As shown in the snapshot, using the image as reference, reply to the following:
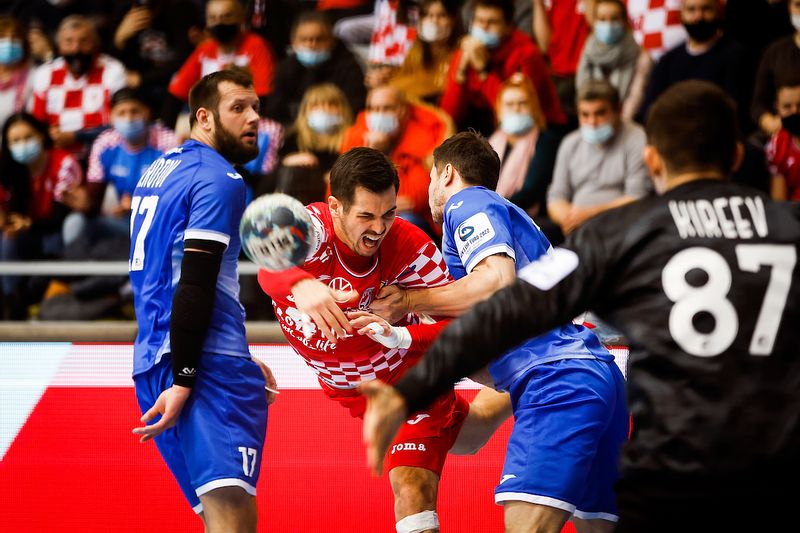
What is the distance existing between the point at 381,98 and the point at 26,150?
310 cm

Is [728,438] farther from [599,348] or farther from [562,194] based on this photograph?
[562,194]

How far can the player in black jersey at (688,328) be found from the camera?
2525 mm

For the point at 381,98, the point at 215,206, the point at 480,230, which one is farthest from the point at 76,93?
the point at 480,230

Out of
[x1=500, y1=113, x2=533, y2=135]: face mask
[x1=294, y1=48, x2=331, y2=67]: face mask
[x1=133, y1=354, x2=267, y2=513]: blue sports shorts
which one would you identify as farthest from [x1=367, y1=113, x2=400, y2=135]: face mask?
[x1=133, y1=354, x2=267, y2=513]: blue sports shorts

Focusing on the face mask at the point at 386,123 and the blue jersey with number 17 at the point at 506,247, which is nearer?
the blue jersey with number 17 at the point at 506,247

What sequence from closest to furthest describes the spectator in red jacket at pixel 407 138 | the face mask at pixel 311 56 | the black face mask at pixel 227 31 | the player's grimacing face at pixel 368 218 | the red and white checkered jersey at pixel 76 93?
1. the player's grimacing face at pixel 368 218
2. the spectator in red jacket at pixel 407 138
3. the face mask at pixel 311 56
4. the black face mask at pixel 227 31
5. the red and white checkered jersey at pixel 76 93

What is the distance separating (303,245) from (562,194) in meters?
3.77

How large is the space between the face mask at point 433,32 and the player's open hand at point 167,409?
453 centimetres

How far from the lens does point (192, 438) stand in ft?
12.3

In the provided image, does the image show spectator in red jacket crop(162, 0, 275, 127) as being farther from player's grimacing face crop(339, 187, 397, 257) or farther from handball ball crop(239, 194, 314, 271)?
handball ball crop(239, 194, 314, 271)

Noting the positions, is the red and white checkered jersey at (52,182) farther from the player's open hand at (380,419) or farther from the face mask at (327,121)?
the player's open hand at (380,419)

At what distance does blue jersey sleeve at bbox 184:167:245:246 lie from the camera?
3684mm

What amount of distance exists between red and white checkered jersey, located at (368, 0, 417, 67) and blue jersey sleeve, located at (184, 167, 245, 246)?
13.9 feet

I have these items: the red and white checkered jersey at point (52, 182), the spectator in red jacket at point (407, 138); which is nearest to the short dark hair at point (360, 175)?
the spectator in red jacket at point (407, 138)
